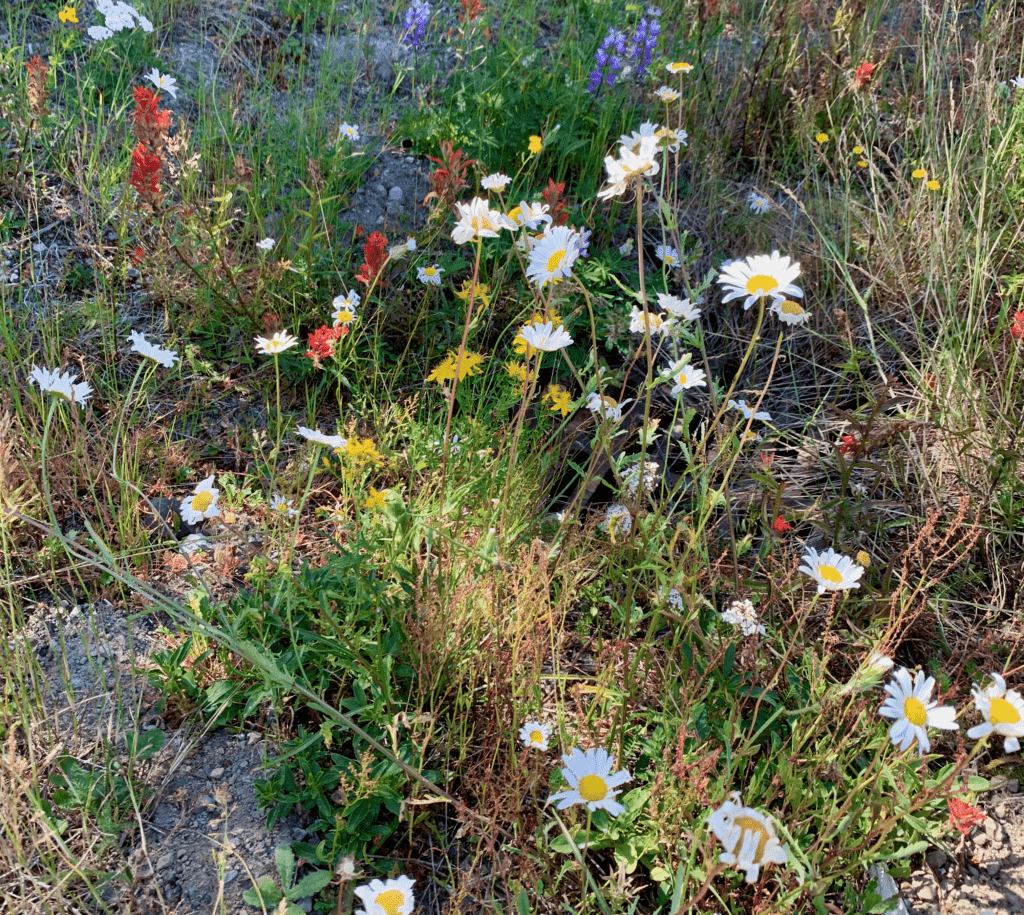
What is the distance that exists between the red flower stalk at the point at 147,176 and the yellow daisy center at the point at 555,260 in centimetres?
132

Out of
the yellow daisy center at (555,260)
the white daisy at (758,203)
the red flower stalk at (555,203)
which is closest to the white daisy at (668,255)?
the red flower stalk at (555,203)

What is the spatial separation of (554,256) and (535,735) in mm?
996

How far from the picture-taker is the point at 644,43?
10.8 ft

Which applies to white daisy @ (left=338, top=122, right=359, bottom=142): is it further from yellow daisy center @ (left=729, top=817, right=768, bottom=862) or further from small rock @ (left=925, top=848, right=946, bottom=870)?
small rock @ (left=925, top=848, right=946, bottom=870)

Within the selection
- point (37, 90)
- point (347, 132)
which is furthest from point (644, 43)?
point (37, 90)

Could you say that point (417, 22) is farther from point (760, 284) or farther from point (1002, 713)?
point (1002, 713)

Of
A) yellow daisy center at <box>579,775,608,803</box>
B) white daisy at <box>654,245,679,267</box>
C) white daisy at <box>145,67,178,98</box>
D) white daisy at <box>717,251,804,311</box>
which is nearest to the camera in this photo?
yellow daisy center at <box>579,775,608,803</box>

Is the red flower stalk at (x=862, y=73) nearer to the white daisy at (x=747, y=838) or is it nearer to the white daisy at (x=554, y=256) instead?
the white daisy at (x=554, y=256)

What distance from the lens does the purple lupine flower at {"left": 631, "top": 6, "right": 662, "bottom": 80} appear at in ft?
10.7

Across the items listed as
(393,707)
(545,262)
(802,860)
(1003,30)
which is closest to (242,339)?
(545,262)

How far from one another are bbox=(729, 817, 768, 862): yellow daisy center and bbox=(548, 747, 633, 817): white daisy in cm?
23

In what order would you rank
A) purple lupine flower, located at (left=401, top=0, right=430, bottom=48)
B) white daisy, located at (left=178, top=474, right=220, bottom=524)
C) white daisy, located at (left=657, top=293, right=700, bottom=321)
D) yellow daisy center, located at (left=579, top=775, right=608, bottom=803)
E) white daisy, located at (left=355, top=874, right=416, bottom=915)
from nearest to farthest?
white daisy, located at (left=355, top=874, right=416, bottom=915) < yellow daisy center, located at (left=579, top=775, right=608, bottom=803) < white daisy, located at (left=178, top=474, right=220, bottom=524) < white daisy, located at (left=657, top=293, right=700, bottom=321) < purple lupine flower, located at (left=401, top=0, right=430, bottom=48)

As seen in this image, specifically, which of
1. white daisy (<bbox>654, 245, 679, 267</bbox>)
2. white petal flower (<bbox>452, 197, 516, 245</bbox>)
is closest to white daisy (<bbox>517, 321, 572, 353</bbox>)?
white petal flower (<bbox>452, 197, 516, 245</bbox>)

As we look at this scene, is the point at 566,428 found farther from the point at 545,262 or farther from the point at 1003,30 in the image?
the point at 1003,30
